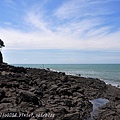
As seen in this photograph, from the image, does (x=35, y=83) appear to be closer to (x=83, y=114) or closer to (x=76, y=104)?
(x=76, y=104)

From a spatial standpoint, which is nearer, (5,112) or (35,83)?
(5,112)

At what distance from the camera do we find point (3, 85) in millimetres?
23578

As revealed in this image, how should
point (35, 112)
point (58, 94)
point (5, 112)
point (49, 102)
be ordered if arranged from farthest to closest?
point (58, 94) → point (49, 102) → point (35, 112) → point (5, 112)

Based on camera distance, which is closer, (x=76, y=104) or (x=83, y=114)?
(x=83, y=114)

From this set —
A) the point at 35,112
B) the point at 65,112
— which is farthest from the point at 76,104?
the point at 35,112

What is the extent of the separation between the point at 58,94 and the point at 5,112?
417 inches

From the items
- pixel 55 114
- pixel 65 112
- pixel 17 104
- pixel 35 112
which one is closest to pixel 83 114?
pixel 65 112

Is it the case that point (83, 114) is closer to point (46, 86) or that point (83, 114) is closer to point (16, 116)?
point (16, 116)

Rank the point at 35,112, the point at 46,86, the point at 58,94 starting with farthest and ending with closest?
the point at 46,86, the point at 58,94, the point at 35,112

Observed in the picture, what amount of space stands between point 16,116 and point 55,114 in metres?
3.30

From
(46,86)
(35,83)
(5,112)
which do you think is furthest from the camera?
(35,83)

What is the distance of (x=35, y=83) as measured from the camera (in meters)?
29.1

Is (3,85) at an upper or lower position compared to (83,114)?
upper

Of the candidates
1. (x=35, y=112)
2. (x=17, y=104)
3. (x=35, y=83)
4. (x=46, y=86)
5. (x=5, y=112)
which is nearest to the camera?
(x=5, y=112)
